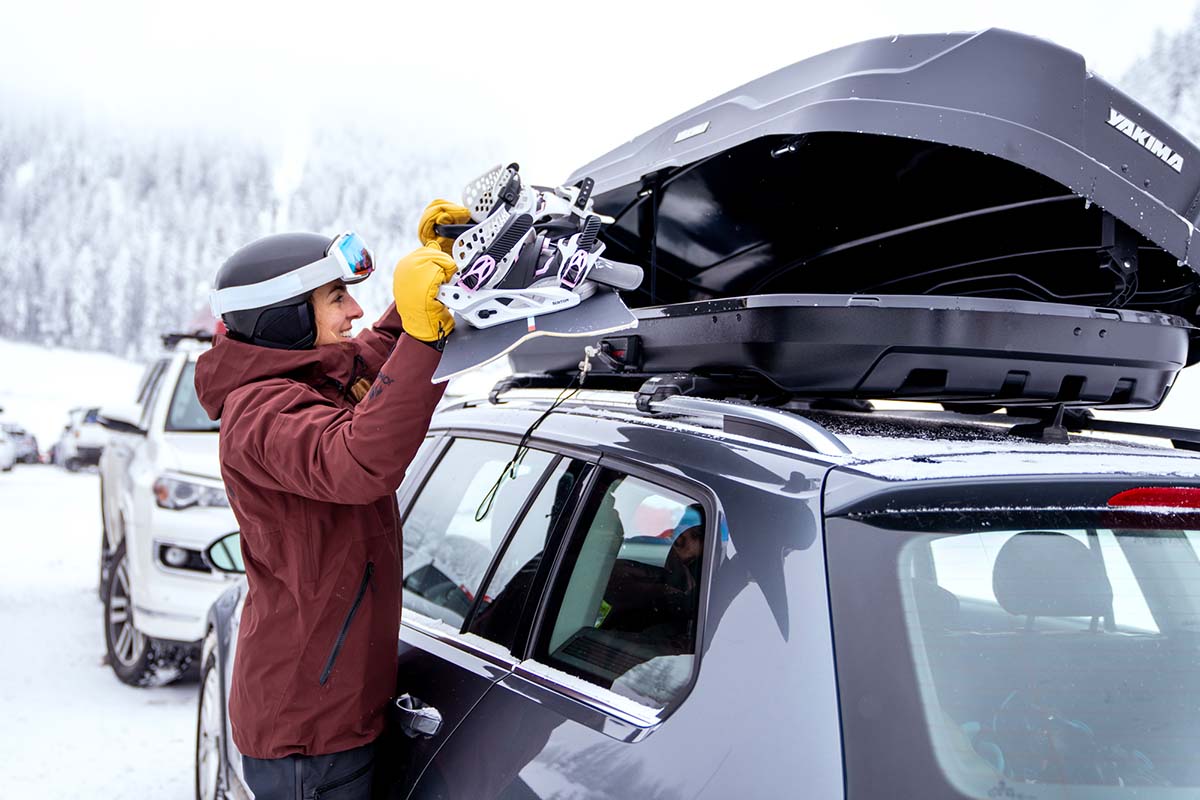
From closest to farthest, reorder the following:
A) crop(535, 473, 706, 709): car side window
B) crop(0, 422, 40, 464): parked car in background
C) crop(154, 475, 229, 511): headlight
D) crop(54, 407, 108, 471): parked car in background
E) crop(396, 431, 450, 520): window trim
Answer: crop(535, 473, 706, 709): car side window → crop(396, 431, 450, 520): window trim → crop(154, 475, 229, 511): headlight → crop(54, 407, 108, 471): parked car in background → crop(0, 422, 40, 464): parked car in background

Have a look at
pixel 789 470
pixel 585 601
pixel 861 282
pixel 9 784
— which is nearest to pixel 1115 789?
pixel 789 470

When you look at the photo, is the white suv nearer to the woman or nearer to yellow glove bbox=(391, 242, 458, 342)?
the woman

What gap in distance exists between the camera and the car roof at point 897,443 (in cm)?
148

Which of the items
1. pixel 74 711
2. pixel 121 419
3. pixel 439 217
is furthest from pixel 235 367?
pixel 121 419

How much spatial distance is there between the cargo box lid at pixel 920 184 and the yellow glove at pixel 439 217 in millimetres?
577

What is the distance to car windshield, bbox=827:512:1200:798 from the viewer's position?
1.26m

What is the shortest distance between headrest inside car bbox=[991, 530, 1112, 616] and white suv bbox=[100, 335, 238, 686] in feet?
14.1

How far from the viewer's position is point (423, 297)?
1.75 meters

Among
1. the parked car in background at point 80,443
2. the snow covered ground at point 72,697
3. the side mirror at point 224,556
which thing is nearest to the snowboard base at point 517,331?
the snow covered ground at point 72,697

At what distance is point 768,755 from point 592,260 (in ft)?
3.24

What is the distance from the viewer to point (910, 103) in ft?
6.04

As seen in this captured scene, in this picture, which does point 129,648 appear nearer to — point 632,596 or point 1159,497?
point 632,596

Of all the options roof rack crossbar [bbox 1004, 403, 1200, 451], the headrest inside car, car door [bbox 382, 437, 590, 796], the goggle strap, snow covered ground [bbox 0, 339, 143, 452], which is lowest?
snow covered ground [bbox 0, 339, 143, 452]

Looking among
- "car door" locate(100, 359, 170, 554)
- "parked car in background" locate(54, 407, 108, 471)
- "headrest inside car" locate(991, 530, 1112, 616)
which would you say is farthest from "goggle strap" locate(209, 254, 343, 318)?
"parked car in background" locate(54, 407, 108, 471)
